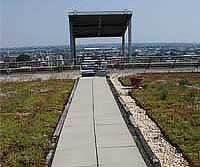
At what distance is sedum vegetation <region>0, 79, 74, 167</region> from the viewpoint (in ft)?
21.0

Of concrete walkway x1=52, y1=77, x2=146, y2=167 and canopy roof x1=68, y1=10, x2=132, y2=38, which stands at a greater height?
canopy roof x1=68, y1=10, x2=132, y2=38

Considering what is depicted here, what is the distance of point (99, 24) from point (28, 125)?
2129 cm

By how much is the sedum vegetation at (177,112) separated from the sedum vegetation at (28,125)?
2343 millimetres

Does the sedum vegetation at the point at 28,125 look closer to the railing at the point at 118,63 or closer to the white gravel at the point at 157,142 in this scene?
the white gravel at the point at 157,142

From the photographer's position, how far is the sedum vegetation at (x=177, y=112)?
6.94 meters

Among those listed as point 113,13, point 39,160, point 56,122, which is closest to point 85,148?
point 39,160

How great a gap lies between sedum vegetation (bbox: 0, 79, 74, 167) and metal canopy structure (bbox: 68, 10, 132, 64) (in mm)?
13339

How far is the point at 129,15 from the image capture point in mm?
27547

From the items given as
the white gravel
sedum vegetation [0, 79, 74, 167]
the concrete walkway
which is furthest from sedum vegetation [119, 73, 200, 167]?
sedum vegetation [0, 79, 74, 167]

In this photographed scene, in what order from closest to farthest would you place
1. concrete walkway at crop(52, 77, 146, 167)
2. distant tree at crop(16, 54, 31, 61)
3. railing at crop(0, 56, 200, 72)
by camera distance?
concrete walkway at crop(52, 77, 146, 167)
railing at crop(0, 56, 200, 72)
distant tree at crop(16, 54, 31, 61)

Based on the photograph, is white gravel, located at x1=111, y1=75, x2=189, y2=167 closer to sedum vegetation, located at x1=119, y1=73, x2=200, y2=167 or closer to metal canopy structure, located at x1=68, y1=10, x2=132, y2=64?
sedum vegetation, located at x1=119, y1=73, x2=200, y2=167

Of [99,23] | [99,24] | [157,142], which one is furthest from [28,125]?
[99,24]

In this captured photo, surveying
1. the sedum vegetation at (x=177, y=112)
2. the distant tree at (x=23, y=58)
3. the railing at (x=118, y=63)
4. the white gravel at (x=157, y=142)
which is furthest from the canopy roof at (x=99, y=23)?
the white gravel at (x=157, y=142)

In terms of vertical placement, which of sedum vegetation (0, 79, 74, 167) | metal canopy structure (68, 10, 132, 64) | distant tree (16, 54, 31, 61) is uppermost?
metal canopy structure (68, 10, 132, 64)
